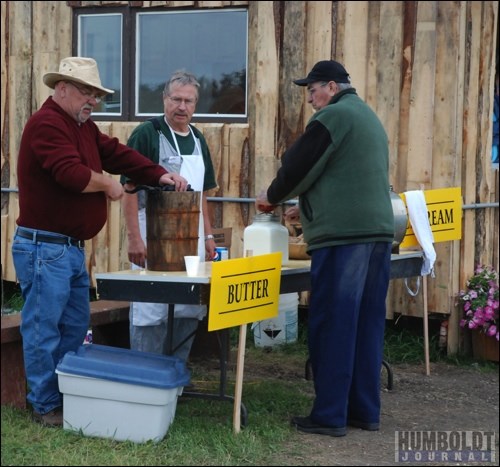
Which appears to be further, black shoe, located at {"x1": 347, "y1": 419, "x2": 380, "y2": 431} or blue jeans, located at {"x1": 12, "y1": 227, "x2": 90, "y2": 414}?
black shoe, located at {"x1": 347, "y1": 419, "x2": 380, "y2": 431}

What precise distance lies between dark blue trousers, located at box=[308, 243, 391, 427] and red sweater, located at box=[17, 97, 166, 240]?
3.75ft

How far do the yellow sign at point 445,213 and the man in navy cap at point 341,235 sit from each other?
1.57 meters

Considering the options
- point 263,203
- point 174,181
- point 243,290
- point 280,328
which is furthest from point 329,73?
point 280,328

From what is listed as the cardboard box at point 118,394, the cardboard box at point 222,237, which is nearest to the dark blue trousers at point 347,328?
the cardboard box at point 118,394

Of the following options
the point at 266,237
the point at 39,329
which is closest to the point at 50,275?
the point at 39,329

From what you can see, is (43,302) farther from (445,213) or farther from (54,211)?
(445,213)

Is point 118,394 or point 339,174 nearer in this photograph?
point 118,394

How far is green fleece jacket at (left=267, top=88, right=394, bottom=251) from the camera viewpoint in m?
5.28

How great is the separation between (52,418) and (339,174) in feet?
6.77

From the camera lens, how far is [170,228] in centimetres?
533

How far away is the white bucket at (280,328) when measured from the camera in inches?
307

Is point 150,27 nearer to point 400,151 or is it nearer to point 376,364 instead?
point 400,151

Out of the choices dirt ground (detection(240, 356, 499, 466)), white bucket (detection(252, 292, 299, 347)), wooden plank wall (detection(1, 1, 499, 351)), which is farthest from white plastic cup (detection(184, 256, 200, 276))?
wooden plank wall (detection(1, 1, 499, 351))

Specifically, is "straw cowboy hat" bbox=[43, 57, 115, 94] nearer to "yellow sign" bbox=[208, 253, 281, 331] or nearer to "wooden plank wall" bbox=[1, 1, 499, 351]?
"yellow sign" bbox=[208, 253, 281, 331]
